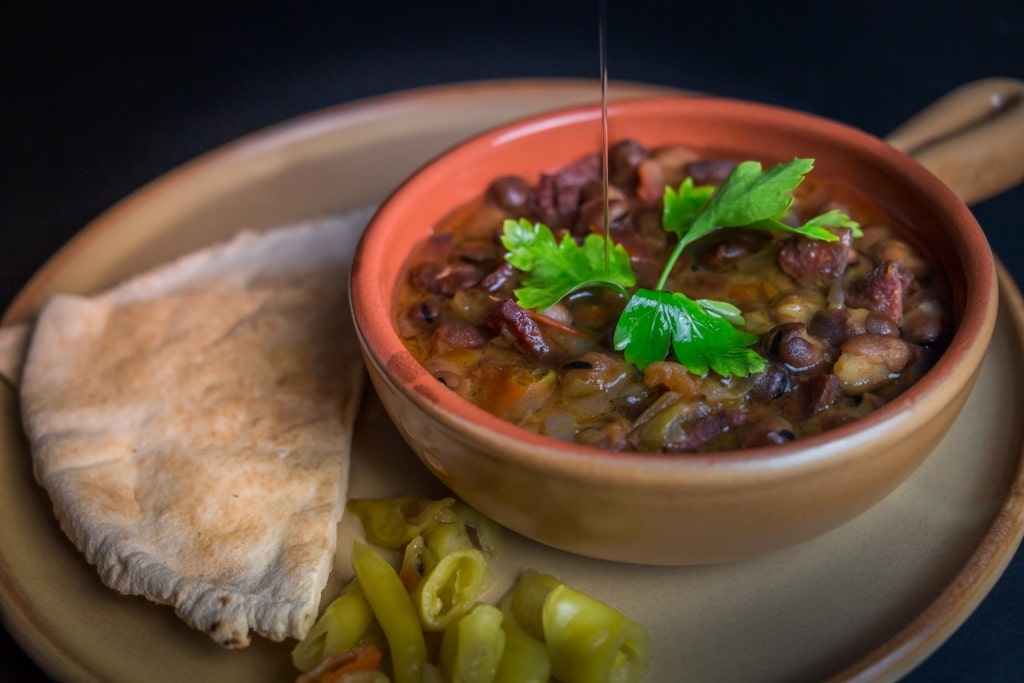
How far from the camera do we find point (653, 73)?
5.03 metres

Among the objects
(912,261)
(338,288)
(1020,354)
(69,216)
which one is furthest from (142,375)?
(1020,354)

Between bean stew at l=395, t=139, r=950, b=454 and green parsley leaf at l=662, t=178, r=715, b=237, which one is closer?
bean stew at l=395, t=139, r=950, b=454

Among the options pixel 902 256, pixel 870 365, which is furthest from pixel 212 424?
pixel 902 256

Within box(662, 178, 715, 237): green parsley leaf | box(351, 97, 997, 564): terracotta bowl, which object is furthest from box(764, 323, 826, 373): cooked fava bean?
box(662, 178, 715, 237): green parsley leaf

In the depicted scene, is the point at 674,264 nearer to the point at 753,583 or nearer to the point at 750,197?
the point at 750,197

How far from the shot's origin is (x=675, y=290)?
2.85 meters

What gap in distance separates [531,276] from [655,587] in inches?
35.1

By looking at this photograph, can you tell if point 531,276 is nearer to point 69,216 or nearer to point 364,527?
point 364,527

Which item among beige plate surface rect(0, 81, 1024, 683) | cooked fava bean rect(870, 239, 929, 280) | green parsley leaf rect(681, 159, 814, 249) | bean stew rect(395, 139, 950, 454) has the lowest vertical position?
beige plate surface rect(0, 81, 1024, 683)

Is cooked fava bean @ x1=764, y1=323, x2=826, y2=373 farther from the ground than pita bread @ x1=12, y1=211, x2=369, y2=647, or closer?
farther from the ground

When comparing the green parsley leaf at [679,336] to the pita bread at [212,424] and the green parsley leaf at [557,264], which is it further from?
the pita bread at [212,424]

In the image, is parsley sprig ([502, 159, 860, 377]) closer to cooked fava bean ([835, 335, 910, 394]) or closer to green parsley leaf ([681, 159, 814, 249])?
green parsley leaf ([681, 159, 814, 249])

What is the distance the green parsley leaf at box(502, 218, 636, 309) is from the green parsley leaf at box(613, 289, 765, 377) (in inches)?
7.8

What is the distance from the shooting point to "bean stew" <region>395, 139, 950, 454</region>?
2410 mm
